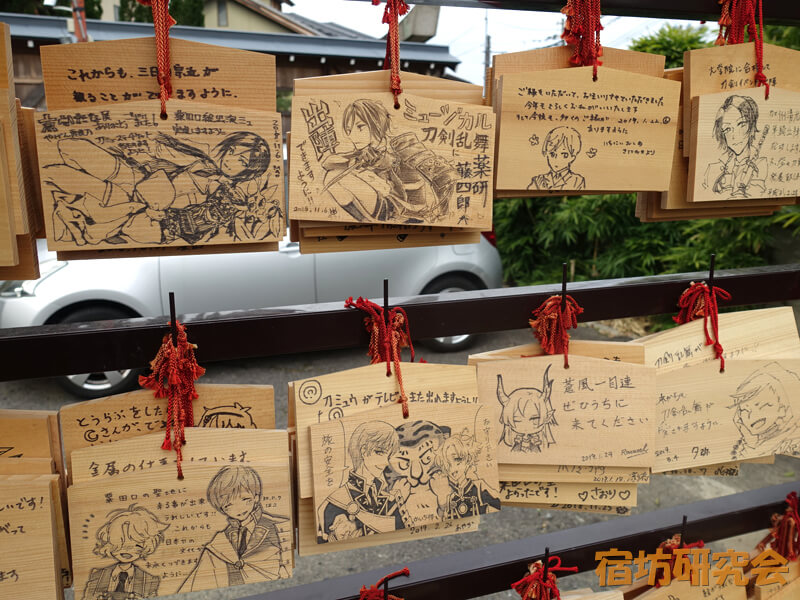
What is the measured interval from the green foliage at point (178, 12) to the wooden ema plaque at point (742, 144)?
639 cm

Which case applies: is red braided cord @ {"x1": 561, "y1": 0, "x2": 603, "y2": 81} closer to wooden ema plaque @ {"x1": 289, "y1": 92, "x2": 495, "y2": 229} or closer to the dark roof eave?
wooden ema plaque @ {"x1": 289, "y1": 92, "x2": 495, "y2": 229}

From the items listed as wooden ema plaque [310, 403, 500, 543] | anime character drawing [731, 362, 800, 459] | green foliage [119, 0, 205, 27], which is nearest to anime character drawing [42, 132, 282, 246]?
wooden ema plaque [310, 403, 500, 543]

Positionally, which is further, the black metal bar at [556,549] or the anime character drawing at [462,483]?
the black metal bar at [556,549]

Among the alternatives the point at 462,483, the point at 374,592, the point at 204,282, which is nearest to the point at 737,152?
the point at 462,483

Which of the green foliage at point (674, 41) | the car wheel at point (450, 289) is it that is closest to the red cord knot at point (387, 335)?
the car wheel at point (450, 289)

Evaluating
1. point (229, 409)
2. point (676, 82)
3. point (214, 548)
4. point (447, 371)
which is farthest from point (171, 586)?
point (676, 82)

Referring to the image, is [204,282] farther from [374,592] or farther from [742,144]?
[742,144]

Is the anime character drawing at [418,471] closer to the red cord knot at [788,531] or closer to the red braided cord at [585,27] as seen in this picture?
the red braided cord at [585,27]

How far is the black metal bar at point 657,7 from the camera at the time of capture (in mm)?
712

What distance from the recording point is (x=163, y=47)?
0.55 m

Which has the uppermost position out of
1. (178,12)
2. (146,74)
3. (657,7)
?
(178,12)

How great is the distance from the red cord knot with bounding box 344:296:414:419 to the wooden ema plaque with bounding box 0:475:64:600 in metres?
0.38

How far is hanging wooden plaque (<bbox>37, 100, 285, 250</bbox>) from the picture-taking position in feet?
1.85

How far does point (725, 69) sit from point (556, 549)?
0.73m
